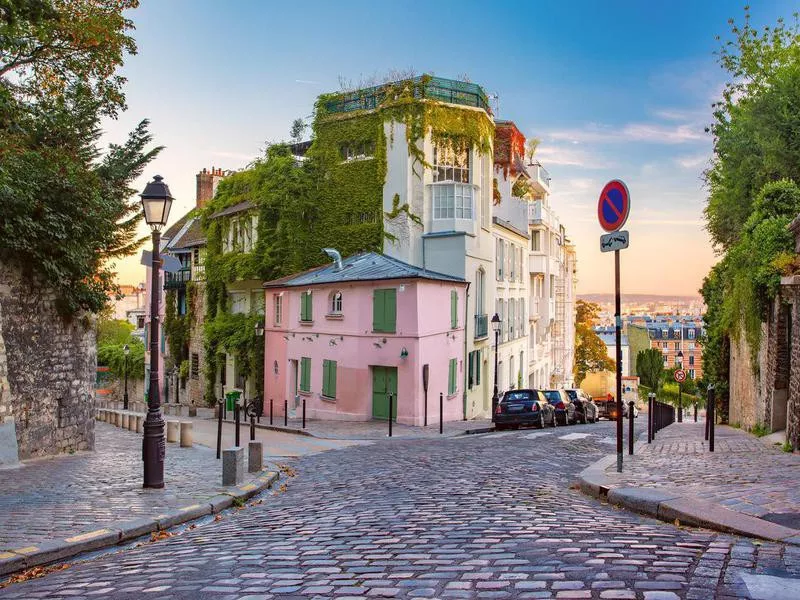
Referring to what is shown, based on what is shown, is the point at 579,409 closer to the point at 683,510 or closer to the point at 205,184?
the point at 683,510

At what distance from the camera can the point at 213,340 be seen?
38594 mm

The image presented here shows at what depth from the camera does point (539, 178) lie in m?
50.3

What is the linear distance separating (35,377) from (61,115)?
604 cm

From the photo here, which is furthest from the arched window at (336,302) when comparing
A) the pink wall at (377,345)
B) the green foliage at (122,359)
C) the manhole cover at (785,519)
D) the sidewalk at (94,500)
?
the green foliage at (122,359)

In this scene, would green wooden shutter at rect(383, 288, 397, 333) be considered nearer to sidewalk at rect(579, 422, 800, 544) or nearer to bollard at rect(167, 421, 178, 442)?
bollard at rect(167, 421, 178, 442)

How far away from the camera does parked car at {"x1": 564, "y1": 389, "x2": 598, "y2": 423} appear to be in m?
26.9

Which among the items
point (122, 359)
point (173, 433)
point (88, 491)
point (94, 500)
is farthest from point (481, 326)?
point (122, 359)

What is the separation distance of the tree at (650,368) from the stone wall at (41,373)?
7058cm

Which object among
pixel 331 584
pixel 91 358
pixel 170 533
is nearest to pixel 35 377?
pixel 91 358

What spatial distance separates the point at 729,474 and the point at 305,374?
71.6 ft

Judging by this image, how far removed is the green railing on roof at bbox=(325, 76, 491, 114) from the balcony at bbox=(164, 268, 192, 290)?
53.7 ft

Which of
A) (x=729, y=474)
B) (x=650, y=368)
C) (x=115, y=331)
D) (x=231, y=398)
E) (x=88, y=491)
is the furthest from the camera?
(x=650, y=368)

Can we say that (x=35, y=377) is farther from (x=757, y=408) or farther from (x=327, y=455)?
(x=757, y=408)

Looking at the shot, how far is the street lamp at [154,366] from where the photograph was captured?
34.6 ft
